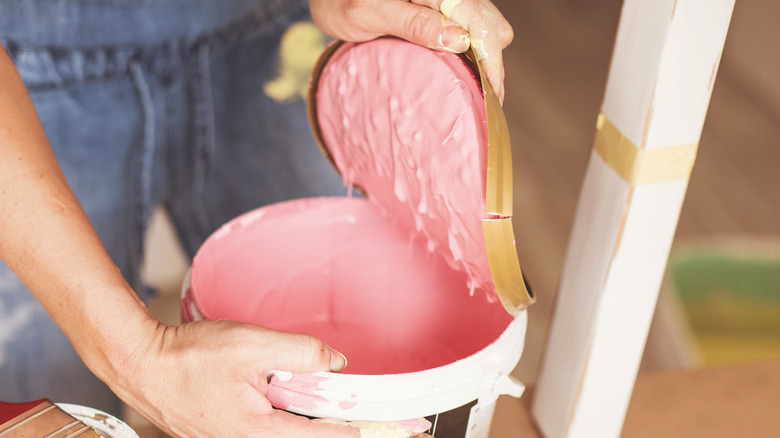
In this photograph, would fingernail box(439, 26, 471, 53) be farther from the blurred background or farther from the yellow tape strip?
the blurred background

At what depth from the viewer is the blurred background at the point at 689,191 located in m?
1.48

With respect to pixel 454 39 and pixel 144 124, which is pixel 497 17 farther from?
pixel 144 124

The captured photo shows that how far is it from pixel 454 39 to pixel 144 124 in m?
0.46

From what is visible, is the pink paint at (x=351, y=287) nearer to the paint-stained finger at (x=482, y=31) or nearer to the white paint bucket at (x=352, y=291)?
the white paint bucket at (x=352, y=291)

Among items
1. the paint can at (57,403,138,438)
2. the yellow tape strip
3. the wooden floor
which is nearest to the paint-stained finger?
the yellow tape strip

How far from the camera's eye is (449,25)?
50cm

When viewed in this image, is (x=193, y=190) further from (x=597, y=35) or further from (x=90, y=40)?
(x=597, y=35)

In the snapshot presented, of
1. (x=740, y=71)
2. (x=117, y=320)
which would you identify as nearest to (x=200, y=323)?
(x=117, y=320)

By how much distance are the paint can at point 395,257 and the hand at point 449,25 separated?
0.01 metres

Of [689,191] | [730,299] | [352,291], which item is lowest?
[730,299]

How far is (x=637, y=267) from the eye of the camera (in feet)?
1.93

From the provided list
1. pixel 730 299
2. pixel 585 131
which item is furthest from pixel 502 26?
pixel 585 131

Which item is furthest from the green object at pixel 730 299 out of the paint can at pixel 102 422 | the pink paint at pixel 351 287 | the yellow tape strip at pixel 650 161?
the paint can at pixel 102 422

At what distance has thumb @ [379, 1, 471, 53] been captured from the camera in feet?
1.63
